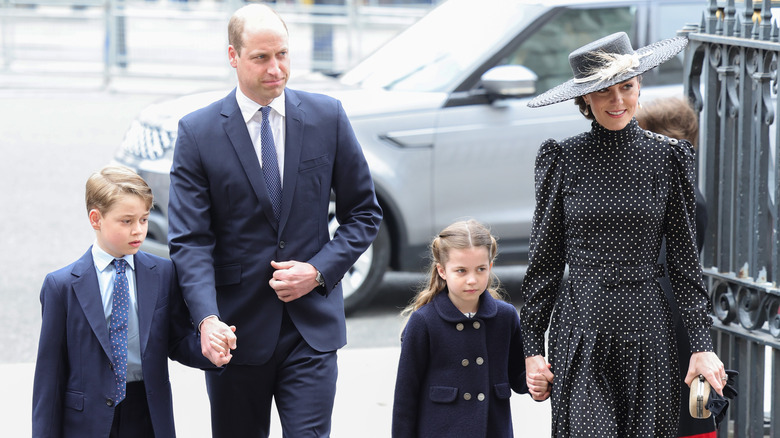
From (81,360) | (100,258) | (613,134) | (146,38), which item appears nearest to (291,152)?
(100,258)

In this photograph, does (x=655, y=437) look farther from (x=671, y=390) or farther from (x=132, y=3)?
(x=132, y=3)

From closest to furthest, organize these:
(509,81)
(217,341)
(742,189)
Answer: (217,341)
(742,189)
(509,81)

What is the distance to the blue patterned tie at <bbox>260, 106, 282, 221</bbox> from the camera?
392 cm

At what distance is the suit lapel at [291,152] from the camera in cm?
391

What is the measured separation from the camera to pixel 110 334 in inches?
150

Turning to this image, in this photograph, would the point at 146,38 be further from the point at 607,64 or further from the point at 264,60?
the point at 607,64

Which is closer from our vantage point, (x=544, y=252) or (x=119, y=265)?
(x=544, y=252)

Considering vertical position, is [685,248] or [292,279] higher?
[685,248]

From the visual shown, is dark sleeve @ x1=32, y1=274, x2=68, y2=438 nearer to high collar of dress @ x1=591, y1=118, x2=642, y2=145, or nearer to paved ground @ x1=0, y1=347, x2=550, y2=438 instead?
high collar of dress @ x1=591, y1=118, x2=642, y2=145

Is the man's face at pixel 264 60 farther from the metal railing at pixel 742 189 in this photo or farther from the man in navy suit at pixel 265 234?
the metal railing at pixel 742 189

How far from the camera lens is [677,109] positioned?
442 cm

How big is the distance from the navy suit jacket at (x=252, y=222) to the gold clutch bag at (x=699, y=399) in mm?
1174

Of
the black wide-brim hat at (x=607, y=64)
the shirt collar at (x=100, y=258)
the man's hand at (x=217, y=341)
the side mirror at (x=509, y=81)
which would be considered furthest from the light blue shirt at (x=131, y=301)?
the side mirror at (x=509, y=81)

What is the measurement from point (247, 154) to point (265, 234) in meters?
0.27
